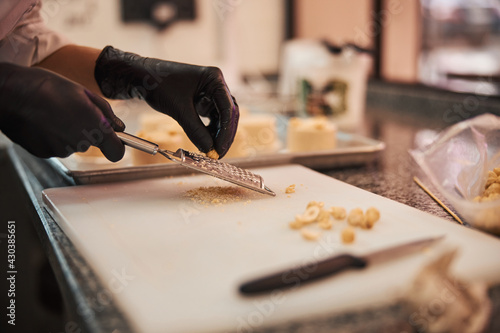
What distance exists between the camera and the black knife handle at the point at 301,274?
51 cm

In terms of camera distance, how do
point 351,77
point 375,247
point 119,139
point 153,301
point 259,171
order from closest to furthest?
1. point 153,301
2. point 375,247
3. point 119,139
4. point 259,171
5. point 351,77

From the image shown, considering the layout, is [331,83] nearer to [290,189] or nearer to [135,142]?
[290,189]

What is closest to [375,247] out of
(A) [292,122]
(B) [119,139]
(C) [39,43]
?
(B) [119,139]

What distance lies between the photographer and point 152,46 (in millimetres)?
2277

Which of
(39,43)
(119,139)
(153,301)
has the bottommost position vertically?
(153,301)

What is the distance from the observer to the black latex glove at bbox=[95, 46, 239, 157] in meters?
0.90

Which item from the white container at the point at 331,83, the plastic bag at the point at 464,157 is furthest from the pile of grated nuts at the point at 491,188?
the white container at the point at 331,83

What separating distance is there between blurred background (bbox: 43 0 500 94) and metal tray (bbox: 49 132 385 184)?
2.27 feet

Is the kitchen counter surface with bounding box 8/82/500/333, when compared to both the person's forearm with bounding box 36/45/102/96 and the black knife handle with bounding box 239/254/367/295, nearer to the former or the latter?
the black knife handle with bounding box 239/254/367/295

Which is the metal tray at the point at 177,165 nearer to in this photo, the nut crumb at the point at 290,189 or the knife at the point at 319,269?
the nut crumb at the point at 290,189

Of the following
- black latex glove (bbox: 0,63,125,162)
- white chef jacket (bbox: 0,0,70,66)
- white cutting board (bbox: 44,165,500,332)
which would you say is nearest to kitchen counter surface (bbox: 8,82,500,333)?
white cutting board (bbox: 44,165,500,332)

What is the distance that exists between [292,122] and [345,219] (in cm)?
58

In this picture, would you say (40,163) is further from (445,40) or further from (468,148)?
(445,40)

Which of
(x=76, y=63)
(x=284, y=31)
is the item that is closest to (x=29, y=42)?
(x=76, y=63)
